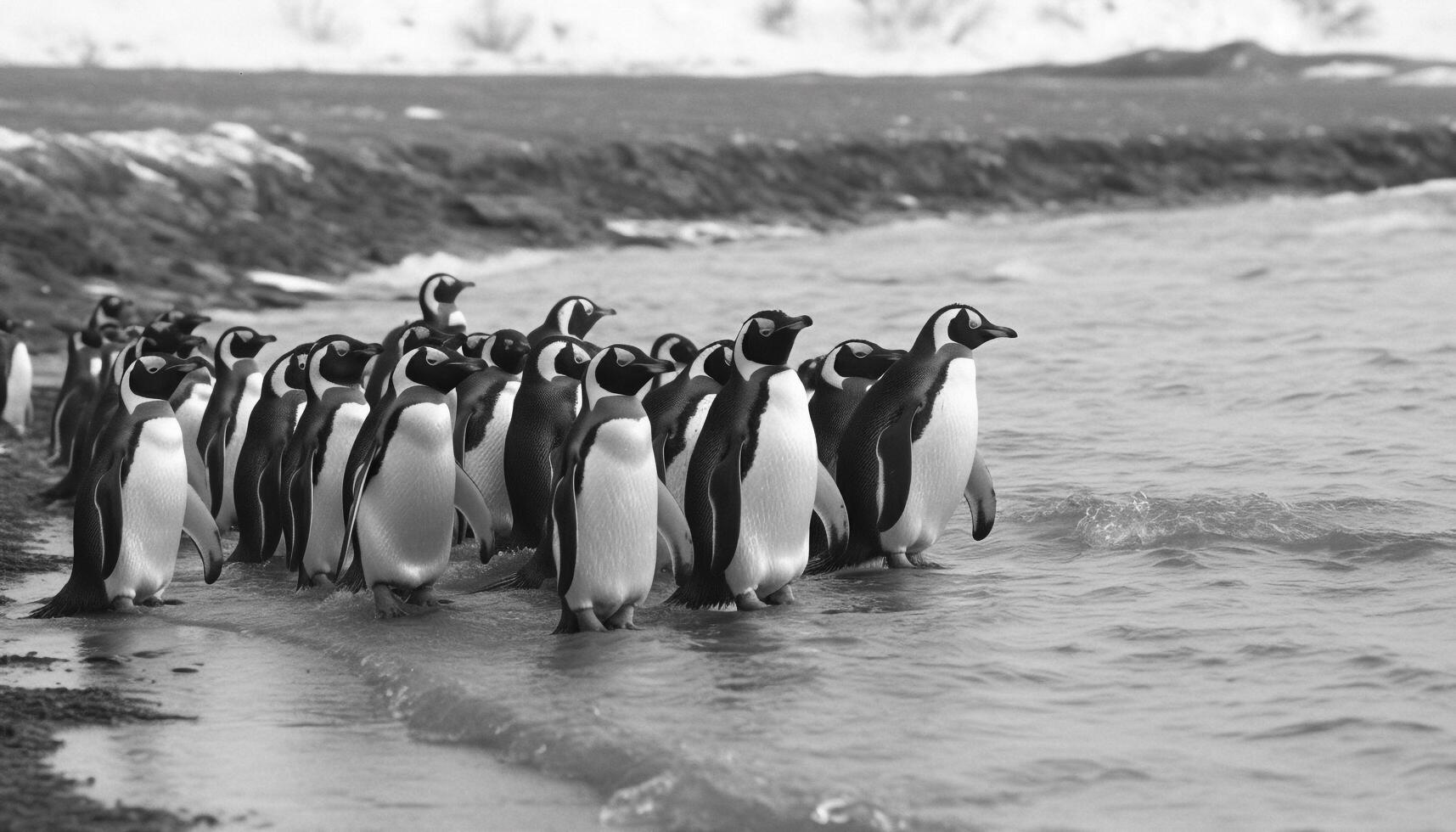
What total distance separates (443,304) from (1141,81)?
6375 cm

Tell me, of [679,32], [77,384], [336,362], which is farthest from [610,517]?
[679,32]

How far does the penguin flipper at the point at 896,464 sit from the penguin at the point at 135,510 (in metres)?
2.32

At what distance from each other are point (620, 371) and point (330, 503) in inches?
56.5

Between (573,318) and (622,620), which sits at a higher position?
(573,318)

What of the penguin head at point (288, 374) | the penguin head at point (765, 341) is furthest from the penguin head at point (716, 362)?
the penguin head at point (288, 374)

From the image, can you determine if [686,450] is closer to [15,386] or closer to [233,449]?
[233,449]

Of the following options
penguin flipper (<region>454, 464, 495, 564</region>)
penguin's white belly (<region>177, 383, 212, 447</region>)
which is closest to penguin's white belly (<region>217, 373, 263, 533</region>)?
penguin's white belly (<region>177, 383, 212, 447</region>)

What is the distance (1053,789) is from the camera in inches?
174

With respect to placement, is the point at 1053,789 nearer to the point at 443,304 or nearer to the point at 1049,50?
the point at 443,304

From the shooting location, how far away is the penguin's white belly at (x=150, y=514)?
6508 millimetres

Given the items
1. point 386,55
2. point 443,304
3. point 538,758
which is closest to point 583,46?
point 386,55

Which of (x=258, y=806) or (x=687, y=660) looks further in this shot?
(x=687, y=660)

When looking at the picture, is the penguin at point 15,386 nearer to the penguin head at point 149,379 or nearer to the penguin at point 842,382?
the penguin head at point 149,379

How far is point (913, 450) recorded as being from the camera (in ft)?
22.3
